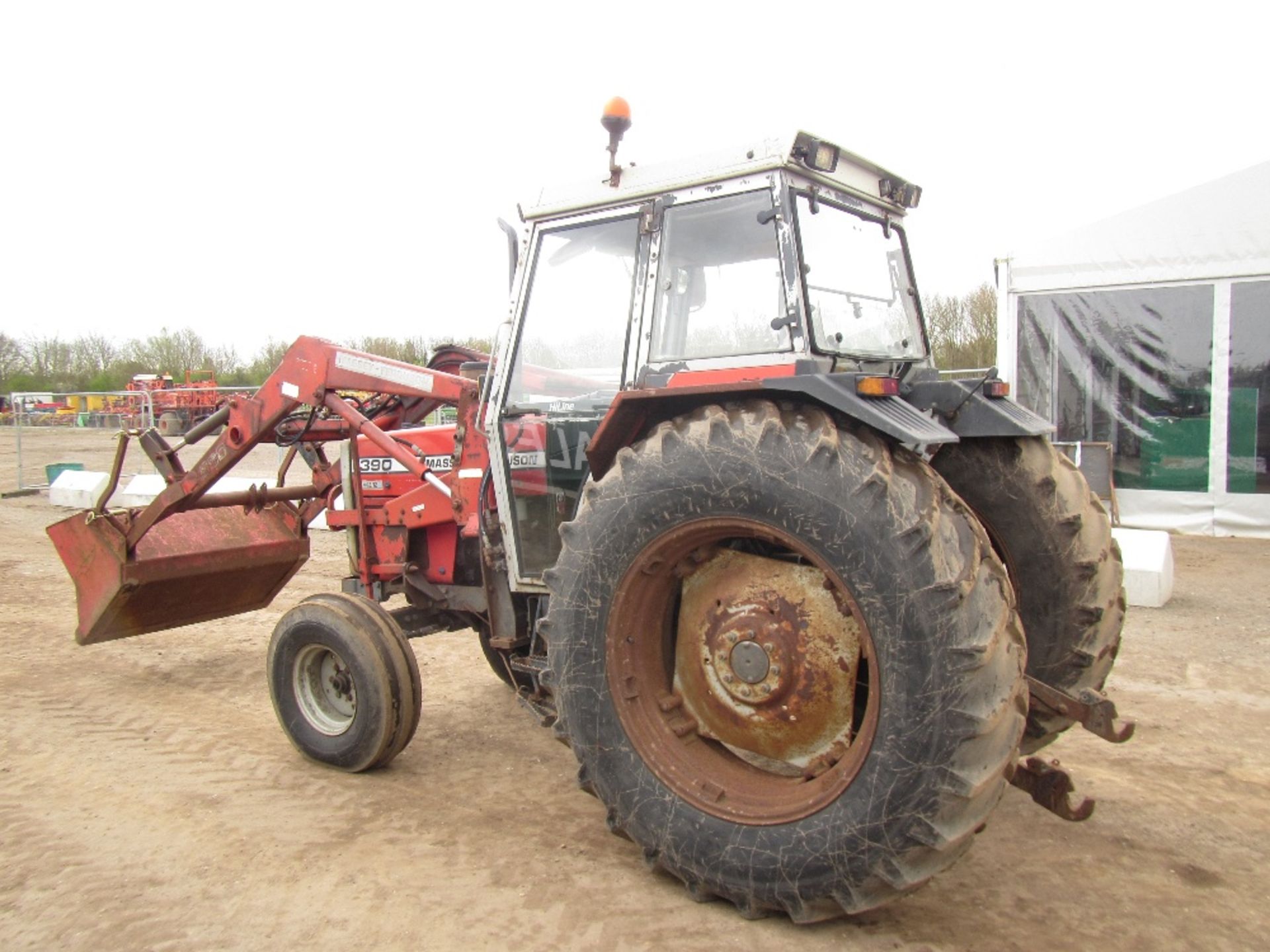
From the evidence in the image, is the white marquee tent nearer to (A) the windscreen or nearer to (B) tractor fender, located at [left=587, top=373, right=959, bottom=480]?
(A) the windscreen

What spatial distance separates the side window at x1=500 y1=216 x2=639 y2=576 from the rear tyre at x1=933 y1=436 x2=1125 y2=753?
1402 millimetres

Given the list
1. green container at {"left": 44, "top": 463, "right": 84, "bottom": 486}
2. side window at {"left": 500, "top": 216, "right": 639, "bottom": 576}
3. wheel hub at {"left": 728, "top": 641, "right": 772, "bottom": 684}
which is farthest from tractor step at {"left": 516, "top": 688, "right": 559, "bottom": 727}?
green container at {"left": 44, "top": 463, "right": 84, "bottom": 486}

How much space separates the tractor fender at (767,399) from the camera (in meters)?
2.71

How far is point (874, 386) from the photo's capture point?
9.22 ft

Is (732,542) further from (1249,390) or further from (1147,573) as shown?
(1249,390)

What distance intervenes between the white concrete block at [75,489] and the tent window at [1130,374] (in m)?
12.1

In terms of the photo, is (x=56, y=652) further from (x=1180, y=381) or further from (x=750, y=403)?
(x=1180, y=381)

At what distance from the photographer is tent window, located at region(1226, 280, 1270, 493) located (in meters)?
9.84

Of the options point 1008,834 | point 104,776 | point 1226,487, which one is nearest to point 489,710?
point 104,776

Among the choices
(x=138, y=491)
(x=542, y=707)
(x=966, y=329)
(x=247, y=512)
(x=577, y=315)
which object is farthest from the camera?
(x=966, y=329)

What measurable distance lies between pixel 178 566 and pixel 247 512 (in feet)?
1.51

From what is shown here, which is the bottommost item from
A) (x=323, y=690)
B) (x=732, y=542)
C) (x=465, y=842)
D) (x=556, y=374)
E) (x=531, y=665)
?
(x=465, y=842)

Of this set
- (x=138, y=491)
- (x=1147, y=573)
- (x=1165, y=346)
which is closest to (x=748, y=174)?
(x=1147, y=573)

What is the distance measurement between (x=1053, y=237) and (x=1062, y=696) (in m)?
9.08
